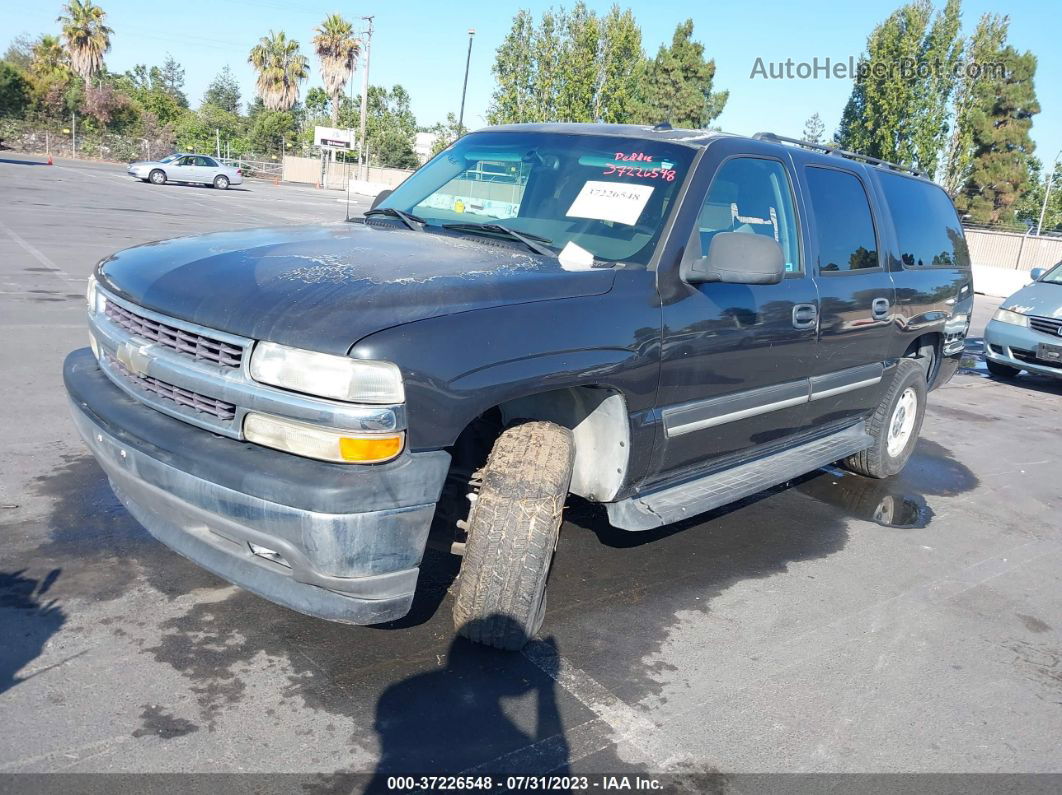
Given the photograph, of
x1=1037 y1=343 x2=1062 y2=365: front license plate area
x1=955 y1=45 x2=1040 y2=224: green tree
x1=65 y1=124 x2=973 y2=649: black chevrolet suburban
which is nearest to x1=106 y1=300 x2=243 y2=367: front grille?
x1=65 y1=124 x2=973 y2=649: black chevrolet suburban

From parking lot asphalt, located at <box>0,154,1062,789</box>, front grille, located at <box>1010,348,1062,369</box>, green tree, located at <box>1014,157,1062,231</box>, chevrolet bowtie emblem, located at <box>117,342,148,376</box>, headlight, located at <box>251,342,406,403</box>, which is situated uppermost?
green tree, located at <box>1014,157,1062,231</box>

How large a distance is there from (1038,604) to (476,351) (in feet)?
10.7

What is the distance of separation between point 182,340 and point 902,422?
16.2 feet

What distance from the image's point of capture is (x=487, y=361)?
9.82 feet

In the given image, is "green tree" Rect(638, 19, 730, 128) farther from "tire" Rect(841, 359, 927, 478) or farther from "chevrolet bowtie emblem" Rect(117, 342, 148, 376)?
"chevrolet bowtie emblem" Rect(117, 342, 148, 376)

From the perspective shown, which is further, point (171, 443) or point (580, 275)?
Answer: point (580, 275)

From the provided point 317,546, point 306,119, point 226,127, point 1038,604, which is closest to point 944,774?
point 1038,604

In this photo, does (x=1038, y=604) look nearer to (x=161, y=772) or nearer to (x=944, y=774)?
(x=944, y=774)

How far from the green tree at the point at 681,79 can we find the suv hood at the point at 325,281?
43052mm

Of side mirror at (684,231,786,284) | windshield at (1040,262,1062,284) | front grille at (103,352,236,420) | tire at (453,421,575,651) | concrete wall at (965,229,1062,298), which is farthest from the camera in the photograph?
concrete wall at (965,229,1062,298)

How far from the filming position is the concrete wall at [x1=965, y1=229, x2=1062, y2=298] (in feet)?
80.4

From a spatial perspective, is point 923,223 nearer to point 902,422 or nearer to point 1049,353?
point 902,422

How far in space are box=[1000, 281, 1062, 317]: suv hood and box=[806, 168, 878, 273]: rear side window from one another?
6134mm

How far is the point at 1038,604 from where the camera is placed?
4434 millimetres
